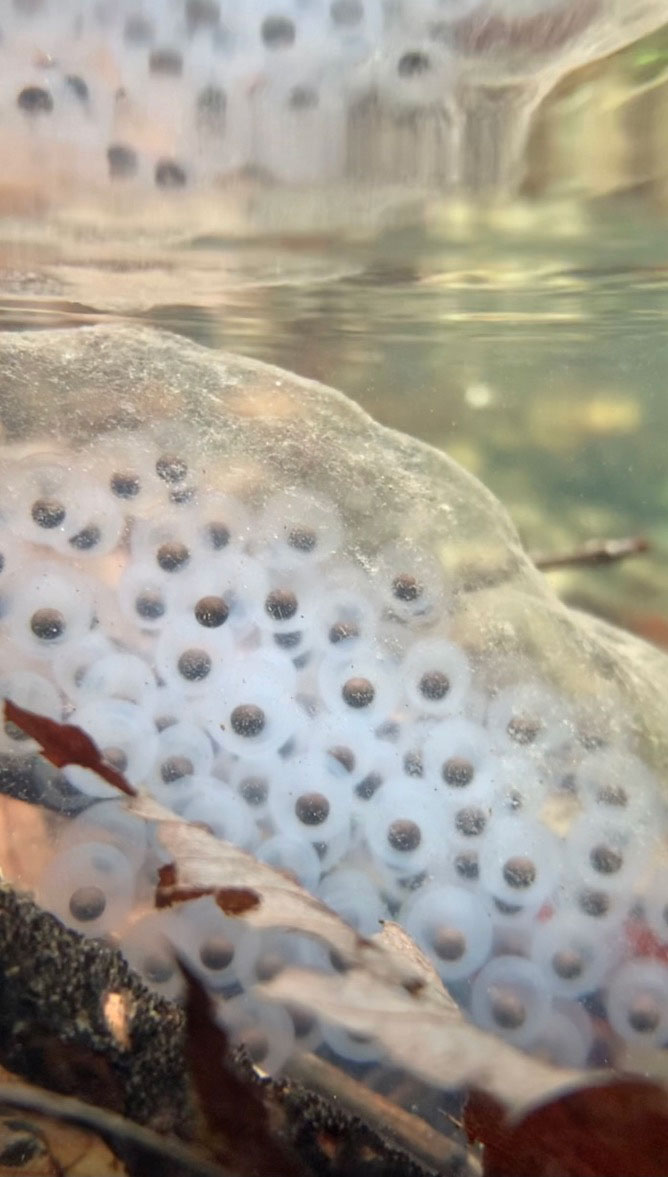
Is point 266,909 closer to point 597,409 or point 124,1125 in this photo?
point 124,1125

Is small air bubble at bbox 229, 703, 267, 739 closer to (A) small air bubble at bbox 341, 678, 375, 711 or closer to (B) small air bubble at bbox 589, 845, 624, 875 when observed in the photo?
(A) small air bubble at bbox 341, 678, 375, 711

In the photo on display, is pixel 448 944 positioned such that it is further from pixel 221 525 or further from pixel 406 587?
pixel 221 525

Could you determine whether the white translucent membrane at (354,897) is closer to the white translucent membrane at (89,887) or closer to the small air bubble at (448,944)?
the small air bubble at (448,944)

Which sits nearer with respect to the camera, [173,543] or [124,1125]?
[124,1125]

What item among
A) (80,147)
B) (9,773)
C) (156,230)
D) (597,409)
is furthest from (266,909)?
(597,409)

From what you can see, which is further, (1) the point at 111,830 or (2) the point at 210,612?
(2) the point at 210,612

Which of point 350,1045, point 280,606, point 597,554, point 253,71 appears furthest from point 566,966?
point 253,71

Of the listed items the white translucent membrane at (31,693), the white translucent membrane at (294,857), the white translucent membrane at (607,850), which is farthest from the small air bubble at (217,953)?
the white translucent membrane at (607,850)
